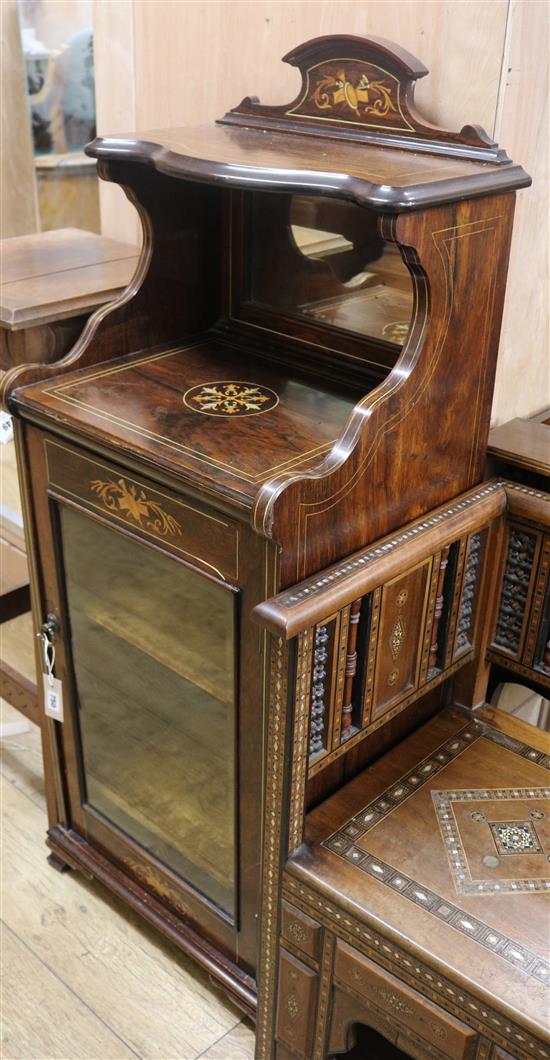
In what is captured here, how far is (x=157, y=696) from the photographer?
169cm

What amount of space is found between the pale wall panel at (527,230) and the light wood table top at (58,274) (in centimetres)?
67

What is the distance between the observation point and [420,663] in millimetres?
1563

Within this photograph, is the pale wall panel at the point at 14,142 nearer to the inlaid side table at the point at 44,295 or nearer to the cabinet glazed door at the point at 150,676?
the inlaid side table at the point at 44,295

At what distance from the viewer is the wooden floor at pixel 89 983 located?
5.70 feet

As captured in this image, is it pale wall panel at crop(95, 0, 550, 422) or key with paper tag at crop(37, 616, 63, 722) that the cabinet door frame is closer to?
key with paper tag at crop(37, 616, 63, 722)

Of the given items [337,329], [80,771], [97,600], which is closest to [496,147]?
[337,329]

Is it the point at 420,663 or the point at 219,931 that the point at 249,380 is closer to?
the point at 420,663

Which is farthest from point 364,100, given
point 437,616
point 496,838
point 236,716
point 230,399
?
point 496,838

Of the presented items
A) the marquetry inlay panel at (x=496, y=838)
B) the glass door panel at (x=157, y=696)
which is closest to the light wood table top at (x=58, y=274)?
the glass door panel at (x=157, y=696)

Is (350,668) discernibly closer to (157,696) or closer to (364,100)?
(157,696)

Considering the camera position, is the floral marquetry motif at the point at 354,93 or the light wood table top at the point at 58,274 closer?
the floral marquetry motif at the point at 354,93

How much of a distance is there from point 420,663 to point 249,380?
1.72 ft

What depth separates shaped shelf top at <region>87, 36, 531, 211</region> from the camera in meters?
1.23

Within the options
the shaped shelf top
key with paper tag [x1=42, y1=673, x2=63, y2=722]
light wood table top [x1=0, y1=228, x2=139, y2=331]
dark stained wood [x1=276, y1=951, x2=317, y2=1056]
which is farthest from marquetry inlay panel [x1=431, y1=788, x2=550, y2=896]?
light wood table top [x1=0, y1=228, x2=139, y2=331]
